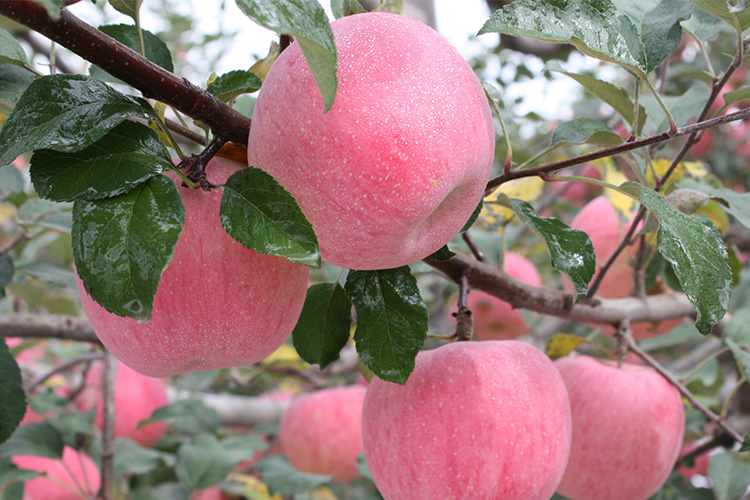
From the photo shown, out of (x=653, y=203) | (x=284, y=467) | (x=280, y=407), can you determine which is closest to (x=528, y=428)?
(x=653, y=203)

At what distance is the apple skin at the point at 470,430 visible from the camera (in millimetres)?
546

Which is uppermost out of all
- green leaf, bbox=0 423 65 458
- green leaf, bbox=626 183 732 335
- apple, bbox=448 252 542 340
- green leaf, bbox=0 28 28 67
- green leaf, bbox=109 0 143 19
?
green leaf, bbox=109 0 143 19

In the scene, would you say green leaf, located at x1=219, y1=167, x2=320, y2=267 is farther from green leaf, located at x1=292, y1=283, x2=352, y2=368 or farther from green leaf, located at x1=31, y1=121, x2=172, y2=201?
green leaf, located at x1=292, y1=283, x2=352, y2=368

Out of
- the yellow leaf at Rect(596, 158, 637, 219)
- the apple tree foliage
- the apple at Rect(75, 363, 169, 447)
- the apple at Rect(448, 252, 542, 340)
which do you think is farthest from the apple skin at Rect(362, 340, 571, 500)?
the apple at Rect(75, 363, 169, 447)

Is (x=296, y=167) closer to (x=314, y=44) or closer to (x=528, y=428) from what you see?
(x=314, y=44)

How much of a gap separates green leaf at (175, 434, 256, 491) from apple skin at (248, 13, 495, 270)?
856 mm

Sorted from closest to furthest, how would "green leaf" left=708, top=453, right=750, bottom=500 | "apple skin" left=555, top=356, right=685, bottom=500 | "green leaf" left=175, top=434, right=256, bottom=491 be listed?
"apple skin" left=555, top=356, right=685, bottom=500 < "green leaf" left=708, top=453, right=750, bottom=500 < "green leaf" left=175, top=434, right=256, bottom=491

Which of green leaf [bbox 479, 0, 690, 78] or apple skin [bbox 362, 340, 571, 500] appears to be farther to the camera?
apple skin [bbox 362, 340, 571, 500]

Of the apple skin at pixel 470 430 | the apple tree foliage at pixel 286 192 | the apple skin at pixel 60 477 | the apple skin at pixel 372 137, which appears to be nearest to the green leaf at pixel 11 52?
the apple tree foliage at pixel 286 192

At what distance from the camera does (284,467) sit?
1.31m

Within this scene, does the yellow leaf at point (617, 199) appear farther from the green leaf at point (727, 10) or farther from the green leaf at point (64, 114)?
the green leaf at point (64, 114)

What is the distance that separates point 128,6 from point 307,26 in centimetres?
24

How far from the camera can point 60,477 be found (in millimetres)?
1266

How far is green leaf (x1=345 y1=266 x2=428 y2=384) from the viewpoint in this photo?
0.53 m
